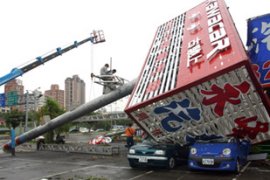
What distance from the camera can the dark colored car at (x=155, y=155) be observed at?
36.9 ft

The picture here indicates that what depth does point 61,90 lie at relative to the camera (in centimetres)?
8425

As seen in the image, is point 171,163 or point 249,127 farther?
point 249,127

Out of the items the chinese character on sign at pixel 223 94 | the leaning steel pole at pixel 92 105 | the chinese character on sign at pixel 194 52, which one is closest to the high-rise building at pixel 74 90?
the leaning steel pole at pixel 92 105

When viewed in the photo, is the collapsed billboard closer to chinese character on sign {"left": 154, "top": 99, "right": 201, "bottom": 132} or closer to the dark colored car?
chinese character on sign {"left": 154, "top": 99, "right": 201, "bottom": 132}

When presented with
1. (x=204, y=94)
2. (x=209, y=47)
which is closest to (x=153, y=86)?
(x=204, y=94)

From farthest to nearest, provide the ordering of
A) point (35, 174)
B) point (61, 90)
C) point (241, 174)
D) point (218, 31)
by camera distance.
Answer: point (61, 90), point (218, 31), point (35, 174), point (241, 174)

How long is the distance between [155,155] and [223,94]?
3.33 metres

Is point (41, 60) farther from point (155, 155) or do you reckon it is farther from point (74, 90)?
point (74, 90)

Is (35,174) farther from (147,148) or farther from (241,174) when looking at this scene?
(241,174)

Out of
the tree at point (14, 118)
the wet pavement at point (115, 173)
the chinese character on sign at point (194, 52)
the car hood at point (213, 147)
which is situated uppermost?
the tree at point (14, 118)

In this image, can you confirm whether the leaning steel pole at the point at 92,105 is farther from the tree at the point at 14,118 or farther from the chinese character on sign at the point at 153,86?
the tree at the point at 14,118

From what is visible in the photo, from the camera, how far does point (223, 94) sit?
418 inches

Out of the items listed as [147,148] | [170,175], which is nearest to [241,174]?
[170,175]

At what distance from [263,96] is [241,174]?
279 cm
